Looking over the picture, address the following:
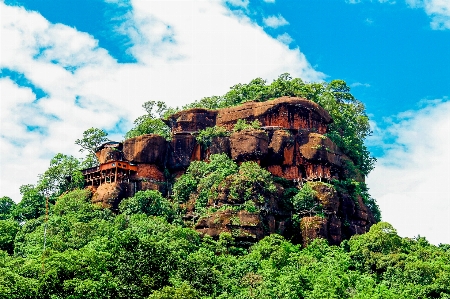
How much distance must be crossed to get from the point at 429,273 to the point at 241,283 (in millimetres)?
11349

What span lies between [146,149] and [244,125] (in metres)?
8.04

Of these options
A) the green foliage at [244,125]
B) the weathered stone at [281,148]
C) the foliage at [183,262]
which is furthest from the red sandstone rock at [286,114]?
the foliage at [183,262]

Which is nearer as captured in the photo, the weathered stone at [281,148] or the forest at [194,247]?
the forest at [194,247]

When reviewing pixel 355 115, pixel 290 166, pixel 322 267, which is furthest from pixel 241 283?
pixel 355 115

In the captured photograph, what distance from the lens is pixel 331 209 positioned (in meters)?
49.7

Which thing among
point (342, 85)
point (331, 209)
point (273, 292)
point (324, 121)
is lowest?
point (273, 292)

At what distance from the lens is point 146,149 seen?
54.6 meters

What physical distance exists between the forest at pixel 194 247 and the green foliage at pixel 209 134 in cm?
12

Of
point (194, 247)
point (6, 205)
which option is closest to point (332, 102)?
point (194, 247)

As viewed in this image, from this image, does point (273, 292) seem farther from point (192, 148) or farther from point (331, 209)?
point (192, 148)

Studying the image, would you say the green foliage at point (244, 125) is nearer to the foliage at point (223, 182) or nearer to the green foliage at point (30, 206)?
the foliage at point (223, 182)

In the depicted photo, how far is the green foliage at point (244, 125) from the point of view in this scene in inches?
2128

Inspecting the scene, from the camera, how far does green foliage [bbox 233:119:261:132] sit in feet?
177

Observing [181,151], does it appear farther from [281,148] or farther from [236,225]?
[236,225]
